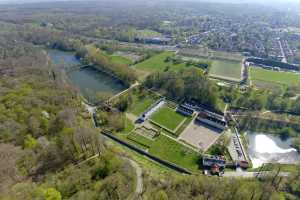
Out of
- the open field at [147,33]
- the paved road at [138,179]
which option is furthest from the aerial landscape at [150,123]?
the open field at [147,33]

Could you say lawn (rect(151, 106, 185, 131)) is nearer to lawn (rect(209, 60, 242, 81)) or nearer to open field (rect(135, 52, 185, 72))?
open field (rect(135, 52, 185, 72))

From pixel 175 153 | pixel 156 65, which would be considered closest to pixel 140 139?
pixel 175 153

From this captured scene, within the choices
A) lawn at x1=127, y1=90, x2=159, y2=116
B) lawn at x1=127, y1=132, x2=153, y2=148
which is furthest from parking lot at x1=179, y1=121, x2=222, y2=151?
lawn at x1=127, y1=90, x2=159, y2=116

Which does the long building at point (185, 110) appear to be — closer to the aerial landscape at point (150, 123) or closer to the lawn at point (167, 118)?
the aerial landscape at point (150, 123)

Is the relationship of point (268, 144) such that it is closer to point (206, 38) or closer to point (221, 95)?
point (221, 95)

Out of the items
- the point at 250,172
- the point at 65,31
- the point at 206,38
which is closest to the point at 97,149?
the point at 250,172

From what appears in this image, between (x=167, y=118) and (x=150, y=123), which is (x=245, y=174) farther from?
(x=150, y=123)
